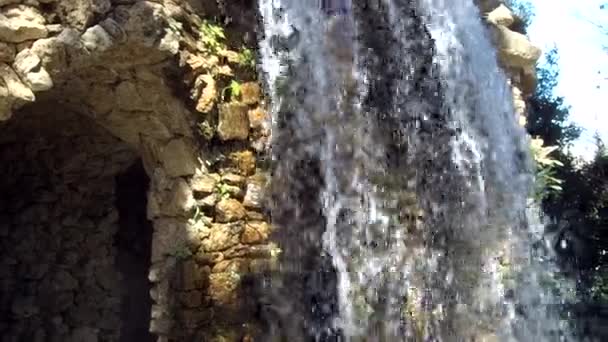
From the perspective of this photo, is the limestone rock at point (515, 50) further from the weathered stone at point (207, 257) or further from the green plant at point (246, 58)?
the weathered stone at point (207, 257)

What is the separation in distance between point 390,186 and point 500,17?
2.35m

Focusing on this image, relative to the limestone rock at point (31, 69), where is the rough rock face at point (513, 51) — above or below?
above

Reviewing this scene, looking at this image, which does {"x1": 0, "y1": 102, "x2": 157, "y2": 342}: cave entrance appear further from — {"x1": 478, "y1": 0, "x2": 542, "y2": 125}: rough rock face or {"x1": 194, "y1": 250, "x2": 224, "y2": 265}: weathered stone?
{"x1": 478, "y1": 0, "x2": 542, "y2": 125}: rough rock face

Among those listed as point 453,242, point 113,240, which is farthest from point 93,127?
point 453,242

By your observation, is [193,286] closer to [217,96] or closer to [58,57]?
[217,96]

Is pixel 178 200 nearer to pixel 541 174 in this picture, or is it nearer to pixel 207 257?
pixel 207 257

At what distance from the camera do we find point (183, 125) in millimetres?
3521

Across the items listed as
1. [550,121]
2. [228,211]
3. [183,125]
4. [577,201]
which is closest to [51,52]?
[183,125]

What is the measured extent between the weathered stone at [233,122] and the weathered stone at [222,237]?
18.2 inches

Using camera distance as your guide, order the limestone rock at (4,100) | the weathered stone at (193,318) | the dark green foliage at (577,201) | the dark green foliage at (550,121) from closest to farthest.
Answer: the limestone rock at (4,100) < the weathered stone at (193,318) < the dark green foliage at (577,201) < the dark green foliage at (550,121)

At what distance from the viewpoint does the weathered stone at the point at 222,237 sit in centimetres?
345

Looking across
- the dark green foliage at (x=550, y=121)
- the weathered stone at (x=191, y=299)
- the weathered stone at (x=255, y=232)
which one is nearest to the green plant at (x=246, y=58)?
the weathered stone at (x=255, y=232)

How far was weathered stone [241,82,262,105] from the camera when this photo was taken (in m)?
3.75

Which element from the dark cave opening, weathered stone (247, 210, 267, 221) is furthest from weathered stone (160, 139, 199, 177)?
the dark cave opening
